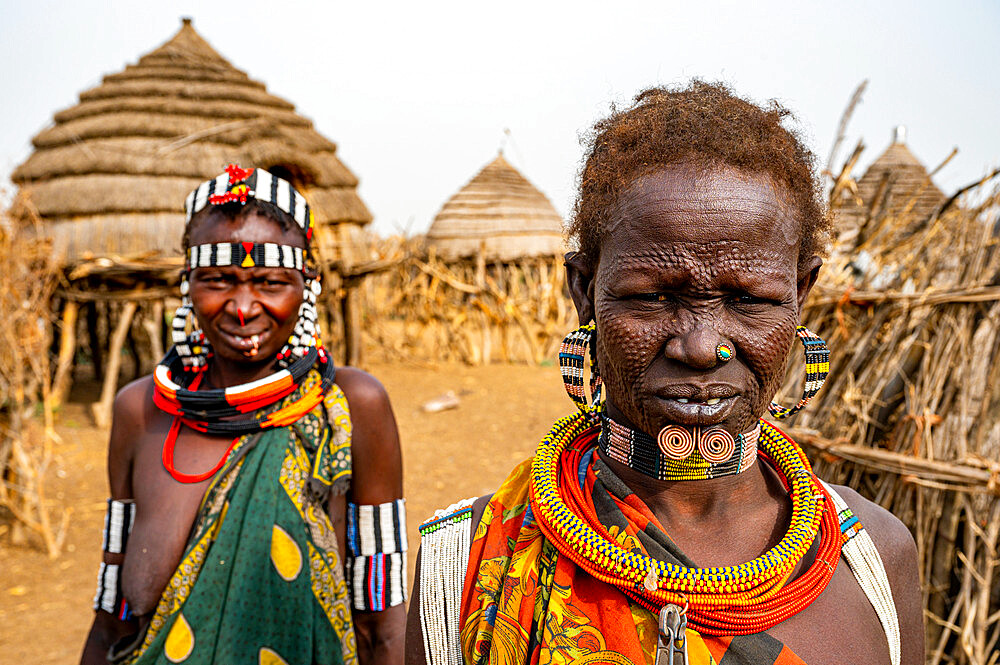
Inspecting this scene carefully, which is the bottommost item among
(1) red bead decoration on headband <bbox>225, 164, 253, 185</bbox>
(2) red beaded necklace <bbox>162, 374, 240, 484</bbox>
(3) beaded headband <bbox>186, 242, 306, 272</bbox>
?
(2) red beaded necklace <bbox>162, 374, 240, 484</bbox>

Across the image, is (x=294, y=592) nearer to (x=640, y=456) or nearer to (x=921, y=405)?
(x=640, y=456)

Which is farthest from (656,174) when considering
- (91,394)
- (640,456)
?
(91,394)

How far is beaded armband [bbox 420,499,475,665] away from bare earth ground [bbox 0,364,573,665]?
4.30 m

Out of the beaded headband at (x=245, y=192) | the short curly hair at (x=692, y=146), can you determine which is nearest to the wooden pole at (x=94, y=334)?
the beaded headband at (x=245, y=192)

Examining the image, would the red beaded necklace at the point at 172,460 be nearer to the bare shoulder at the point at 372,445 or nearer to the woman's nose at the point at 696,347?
the bare shoulder at the point at 372,445

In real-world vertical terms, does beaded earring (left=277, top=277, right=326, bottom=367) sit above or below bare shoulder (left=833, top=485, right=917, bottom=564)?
above

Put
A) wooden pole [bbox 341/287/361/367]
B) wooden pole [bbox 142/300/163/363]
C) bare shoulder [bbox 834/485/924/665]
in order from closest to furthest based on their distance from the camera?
bare shoulder [bbox 834/485/924/665], wooden pole [bbox 142/300/163/363], wooden pole [bbox 341/287/361/367]

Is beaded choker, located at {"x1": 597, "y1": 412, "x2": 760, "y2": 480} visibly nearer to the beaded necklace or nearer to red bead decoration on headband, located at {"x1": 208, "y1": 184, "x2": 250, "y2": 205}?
the beaded necklace

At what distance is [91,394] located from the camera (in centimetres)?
1120

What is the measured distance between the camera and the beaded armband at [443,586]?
52.7 inches

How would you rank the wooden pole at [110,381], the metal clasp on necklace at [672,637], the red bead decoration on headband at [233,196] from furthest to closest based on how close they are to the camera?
the wooden pole at [110,381] → the red bead decoration on headband at [233,196] → the metal clasp on necklace at [672,637]

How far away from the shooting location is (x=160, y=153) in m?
9.40

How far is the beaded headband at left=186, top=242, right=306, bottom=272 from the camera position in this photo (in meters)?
2.21

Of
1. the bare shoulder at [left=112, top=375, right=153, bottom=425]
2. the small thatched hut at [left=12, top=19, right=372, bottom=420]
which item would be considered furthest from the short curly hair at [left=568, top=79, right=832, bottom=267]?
the small thatched hut at [left=12, top=19, right=372, bottom=420]
